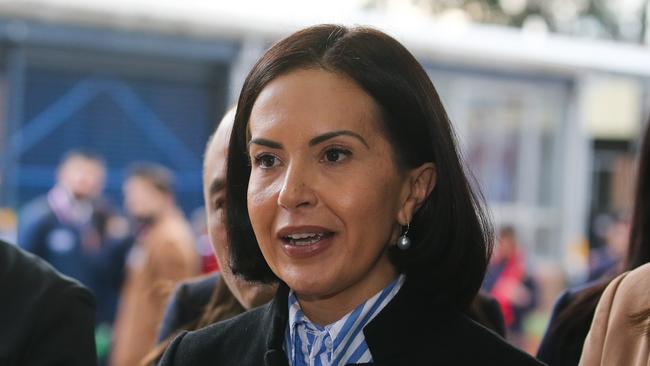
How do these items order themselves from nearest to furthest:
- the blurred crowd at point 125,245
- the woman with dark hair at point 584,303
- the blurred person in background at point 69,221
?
the woman with dark hair at point 584,303 → the blurred crowd at point 125,245 → the blurred person in background at point 69,221

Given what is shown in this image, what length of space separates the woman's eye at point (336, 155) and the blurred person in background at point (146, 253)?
4420mm

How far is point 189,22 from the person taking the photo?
7.55 meters

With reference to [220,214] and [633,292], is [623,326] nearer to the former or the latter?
[633,292]

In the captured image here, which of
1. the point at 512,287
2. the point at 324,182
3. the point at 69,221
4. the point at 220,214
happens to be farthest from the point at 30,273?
the point at 512,287

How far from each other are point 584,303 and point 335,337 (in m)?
0.95

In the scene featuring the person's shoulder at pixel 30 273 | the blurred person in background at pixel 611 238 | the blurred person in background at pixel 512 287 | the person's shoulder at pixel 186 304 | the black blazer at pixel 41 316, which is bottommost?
the blurred person in background at pixel 512 287

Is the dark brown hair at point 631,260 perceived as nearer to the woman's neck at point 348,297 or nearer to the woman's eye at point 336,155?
the woman's neck at point 348,297

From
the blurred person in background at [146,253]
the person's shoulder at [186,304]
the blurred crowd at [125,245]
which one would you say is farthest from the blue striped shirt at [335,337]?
the blurred crowd at [125,245]

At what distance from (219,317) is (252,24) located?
5348 mm

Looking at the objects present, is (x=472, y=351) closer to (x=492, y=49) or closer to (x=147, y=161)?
(x=147, y=161)

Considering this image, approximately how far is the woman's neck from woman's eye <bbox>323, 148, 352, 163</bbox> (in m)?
0.23

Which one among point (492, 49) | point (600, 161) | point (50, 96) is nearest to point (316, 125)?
point (50, 96)

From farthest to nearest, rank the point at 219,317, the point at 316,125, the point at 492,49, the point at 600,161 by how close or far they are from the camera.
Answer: the point at 600,161, the point at 492,49, the point at 219,317, the point at 316,125

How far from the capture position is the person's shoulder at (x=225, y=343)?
1.89 m
